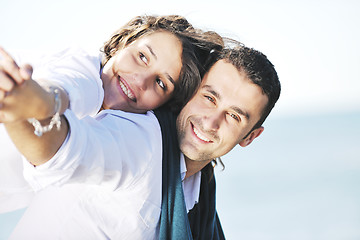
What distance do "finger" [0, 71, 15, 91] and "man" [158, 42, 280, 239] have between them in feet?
2.67

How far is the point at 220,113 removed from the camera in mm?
1775

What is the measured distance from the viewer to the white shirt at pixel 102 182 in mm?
1051

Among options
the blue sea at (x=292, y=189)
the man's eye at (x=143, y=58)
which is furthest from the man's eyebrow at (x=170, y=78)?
the blue sea at (x=292, y=189)

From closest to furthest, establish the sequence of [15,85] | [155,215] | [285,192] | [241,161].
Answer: [15,85] < [155,215] < [285,192] < [241,161]

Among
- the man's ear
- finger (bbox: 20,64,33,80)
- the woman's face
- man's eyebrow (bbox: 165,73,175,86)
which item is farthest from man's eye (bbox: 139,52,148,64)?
finger (bbox: 20,64,33,80)

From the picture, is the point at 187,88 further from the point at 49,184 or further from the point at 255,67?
the point at 49,184

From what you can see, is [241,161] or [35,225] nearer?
[35,225]

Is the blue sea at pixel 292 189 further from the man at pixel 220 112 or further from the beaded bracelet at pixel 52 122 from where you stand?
the beaded bracelet at pixel 52 122

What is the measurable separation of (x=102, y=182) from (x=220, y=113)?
2.20 ft

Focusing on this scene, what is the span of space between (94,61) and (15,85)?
0.94 meters

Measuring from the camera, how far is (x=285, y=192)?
6.51 meters

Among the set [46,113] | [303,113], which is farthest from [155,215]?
[303,113]

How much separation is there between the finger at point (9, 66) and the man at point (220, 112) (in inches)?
31.9

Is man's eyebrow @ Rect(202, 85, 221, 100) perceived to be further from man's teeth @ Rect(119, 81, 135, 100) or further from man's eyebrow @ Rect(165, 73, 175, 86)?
man's teeth @ Rect(119, 81, 135, 100)
